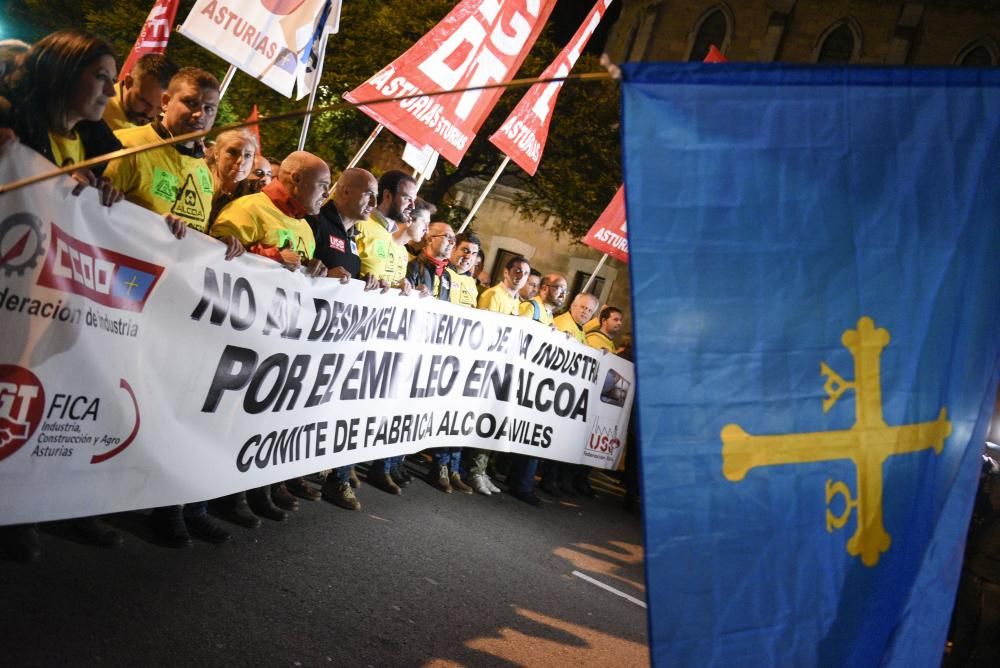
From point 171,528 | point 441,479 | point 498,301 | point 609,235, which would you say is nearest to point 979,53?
point 609,235

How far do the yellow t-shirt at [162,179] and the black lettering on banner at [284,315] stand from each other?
2.07 ft

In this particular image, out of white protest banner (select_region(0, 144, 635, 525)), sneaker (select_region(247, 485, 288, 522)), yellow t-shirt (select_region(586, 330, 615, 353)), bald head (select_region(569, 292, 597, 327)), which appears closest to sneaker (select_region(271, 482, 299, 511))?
sneaker (select_region(247, 485, 288, 522))

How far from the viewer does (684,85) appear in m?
1.85

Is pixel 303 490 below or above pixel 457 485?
below

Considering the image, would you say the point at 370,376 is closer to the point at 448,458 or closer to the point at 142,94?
the point at 142,94

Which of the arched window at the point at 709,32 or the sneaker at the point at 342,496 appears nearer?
the sneaker at the point at 342,496

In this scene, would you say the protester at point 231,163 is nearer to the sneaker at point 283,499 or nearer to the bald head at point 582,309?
the sneaker at point 283,499

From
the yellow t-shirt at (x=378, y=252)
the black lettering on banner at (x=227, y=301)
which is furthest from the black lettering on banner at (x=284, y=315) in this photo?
the yellow t-shirt at (x=378, y=252)

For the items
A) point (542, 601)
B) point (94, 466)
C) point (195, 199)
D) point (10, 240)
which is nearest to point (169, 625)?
point (94, 466)

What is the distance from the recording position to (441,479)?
319 inches

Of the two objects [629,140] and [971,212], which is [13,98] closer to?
[629,140]

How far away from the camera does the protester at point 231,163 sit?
5.43 metres

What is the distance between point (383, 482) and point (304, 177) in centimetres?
317

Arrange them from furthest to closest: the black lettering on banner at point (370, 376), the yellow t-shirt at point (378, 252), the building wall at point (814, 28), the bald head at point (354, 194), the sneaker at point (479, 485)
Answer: the building wall at point (814, 28), the sneaker at point (479, 485), the yellow t-shirt at point (378, 252), the bald head at point (354, 194), the black lettering on banner at point (370, 376)
